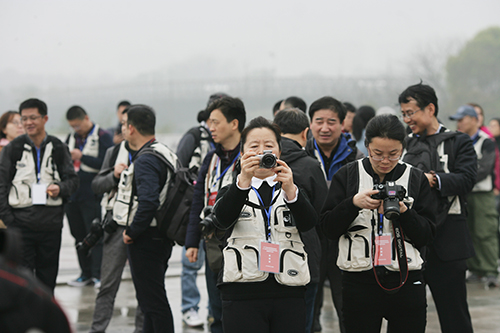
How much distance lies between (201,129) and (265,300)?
3.42m

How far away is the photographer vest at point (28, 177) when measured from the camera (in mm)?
5652

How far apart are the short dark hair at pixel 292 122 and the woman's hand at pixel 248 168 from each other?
144 cm

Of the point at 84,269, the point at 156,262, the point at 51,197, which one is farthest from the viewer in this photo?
the point at 84,269

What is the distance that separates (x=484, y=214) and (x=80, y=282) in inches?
222

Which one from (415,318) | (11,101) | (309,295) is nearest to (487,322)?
(309,295)

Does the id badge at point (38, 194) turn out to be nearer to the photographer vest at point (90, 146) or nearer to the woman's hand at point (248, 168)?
the photographer vest at point (90, 146)

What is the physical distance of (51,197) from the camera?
18.9ft

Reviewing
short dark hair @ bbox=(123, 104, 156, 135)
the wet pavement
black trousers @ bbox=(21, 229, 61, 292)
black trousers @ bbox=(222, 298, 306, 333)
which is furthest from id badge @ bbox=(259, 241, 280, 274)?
black trousers @ bbox=(21, 229, 61, 292)

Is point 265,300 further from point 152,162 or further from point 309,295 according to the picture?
point 152,162

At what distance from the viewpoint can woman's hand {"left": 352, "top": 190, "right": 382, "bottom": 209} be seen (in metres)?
3.15

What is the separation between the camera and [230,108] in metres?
4.59

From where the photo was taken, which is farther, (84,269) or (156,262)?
(84,269)

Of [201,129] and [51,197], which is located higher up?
[201,129]

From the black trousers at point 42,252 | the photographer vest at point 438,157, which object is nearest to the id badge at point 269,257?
the photographer vest at point 438,157
